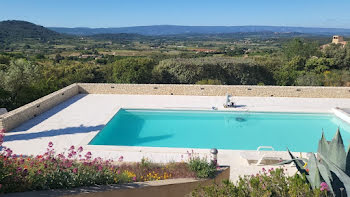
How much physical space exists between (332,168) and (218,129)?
606 centimetres

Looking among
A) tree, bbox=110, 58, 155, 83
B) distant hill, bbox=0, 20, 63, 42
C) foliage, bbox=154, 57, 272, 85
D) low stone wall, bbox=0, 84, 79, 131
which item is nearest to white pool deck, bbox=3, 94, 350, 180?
low stone wall, bbox=0, 84, 79, 131

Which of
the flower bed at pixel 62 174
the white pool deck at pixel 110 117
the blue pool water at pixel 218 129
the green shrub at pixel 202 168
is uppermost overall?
the flower bed at pixel 62 174

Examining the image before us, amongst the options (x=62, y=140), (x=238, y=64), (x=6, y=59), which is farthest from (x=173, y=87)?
(x=6, y=59)

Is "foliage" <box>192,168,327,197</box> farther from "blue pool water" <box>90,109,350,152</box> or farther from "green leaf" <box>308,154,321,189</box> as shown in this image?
"blue pool water" <box>90,109,350,152</box>

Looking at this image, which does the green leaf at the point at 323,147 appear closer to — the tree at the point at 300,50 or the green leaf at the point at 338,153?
the green leaf at the point at 338,153

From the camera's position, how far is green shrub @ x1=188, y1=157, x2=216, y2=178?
392cm

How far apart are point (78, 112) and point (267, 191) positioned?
8023 millimetres

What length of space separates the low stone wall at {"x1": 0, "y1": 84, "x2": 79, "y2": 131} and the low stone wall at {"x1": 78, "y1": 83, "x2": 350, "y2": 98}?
1.52 m

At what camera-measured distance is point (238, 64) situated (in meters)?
18.9

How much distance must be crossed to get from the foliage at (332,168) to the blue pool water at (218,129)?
14.9ft

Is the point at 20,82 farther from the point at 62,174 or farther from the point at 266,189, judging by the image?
the point at 266,189

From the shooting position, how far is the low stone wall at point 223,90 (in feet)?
38.6

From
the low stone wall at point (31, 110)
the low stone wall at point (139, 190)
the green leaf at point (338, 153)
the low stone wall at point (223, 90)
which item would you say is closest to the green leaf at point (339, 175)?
the green leaf at point (338, 153)

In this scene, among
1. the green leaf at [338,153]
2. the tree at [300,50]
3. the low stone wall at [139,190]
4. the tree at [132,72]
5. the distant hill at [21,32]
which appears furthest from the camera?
the distant hill at [21,32]
